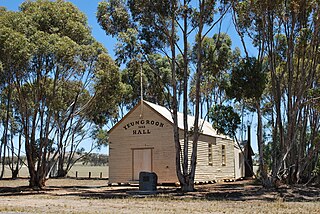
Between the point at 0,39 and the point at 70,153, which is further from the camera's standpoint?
the point at 70,153

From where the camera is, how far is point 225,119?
2123cm

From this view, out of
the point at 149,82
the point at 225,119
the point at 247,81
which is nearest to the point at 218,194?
the point at 225,119

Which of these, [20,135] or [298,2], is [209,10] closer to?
[298,2]

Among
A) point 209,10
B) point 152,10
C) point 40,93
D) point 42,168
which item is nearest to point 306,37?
point 209,10

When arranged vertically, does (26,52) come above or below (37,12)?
below

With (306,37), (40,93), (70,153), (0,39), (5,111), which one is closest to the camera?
(0,39)

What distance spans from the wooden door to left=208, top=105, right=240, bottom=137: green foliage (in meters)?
8.06

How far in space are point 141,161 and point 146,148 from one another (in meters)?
0.95

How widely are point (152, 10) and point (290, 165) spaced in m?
13.2

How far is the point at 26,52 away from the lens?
20.5m

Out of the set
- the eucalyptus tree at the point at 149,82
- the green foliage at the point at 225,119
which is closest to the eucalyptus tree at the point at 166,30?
the green foliage at the point at 225,119

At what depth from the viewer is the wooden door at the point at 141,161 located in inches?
1109

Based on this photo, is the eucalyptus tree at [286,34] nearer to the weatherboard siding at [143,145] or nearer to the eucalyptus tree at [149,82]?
the weatherboard siding at [143,145]

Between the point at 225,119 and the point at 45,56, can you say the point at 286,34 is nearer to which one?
the point at 225,119
